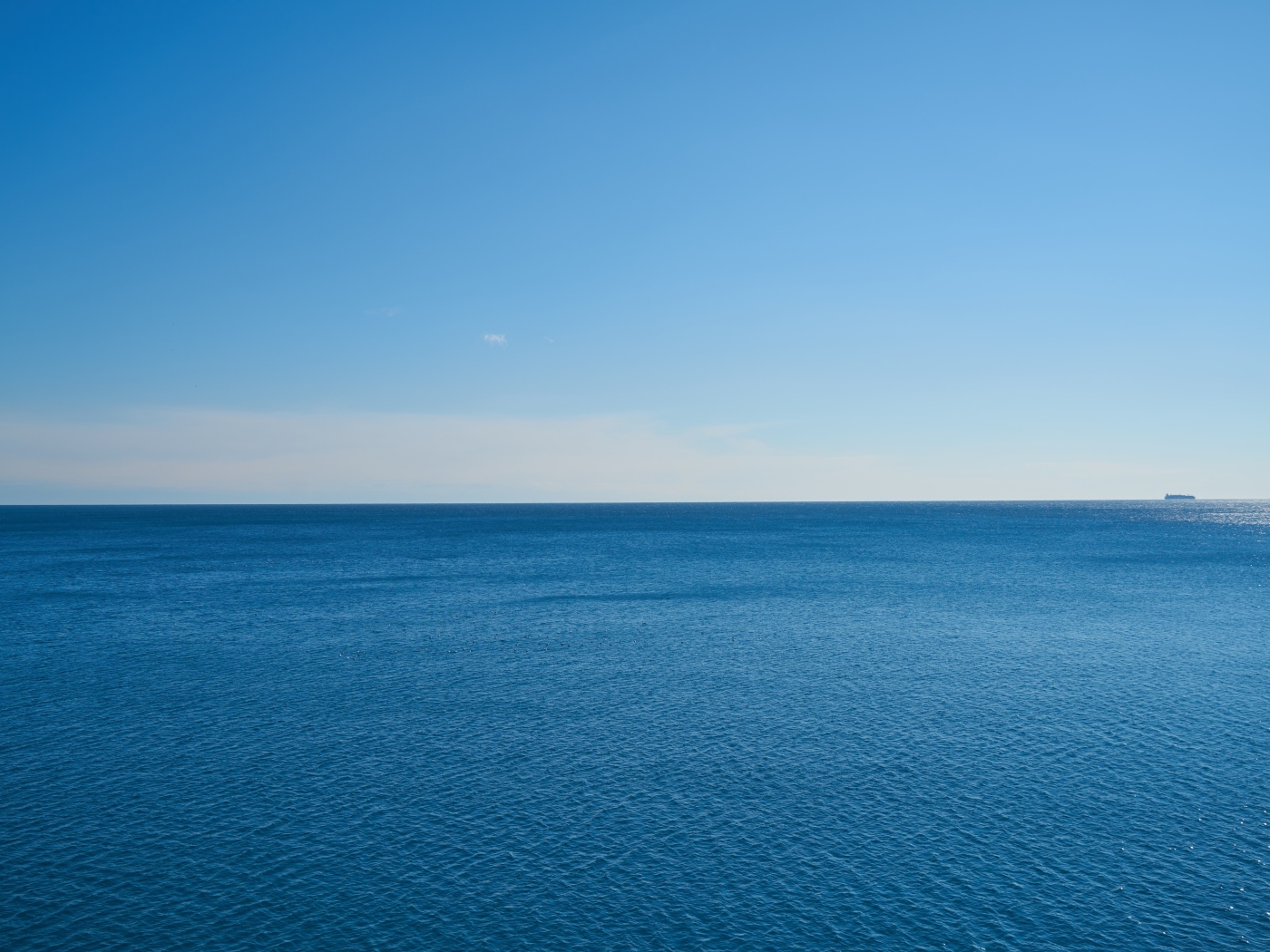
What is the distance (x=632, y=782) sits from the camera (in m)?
53.1

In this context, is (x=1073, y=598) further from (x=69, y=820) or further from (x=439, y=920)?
(x=69, y=820)

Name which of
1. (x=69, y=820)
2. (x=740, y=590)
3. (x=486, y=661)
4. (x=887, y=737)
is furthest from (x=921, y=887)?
(x=740, y=590)

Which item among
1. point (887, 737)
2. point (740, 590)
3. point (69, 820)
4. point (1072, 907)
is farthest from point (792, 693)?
point (740, 590)

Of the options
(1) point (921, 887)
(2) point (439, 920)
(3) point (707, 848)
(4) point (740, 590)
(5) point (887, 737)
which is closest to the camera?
(2) point (439, 920)

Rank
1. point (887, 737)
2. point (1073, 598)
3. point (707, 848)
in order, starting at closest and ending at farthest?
point (707, 848), point (887, 737), point (1073, 598)

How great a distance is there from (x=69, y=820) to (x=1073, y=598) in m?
133

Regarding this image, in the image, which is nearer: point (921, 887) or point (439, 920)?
point (439, 920)

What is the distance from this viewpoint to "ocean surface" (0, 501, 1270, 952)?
124 ft

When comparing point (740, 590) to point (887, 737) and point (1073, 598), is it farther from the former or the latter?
point (887, 737)

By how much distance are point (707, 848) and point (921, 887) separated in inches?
439

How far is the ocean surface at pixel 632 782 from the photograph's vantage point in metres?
37.9

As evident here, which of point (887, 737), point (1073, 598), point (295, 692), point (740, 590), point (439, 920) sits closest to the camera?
point (439, 920)

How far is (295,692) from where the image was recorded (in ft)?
242

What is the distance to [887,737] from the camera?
6191 centimetres
